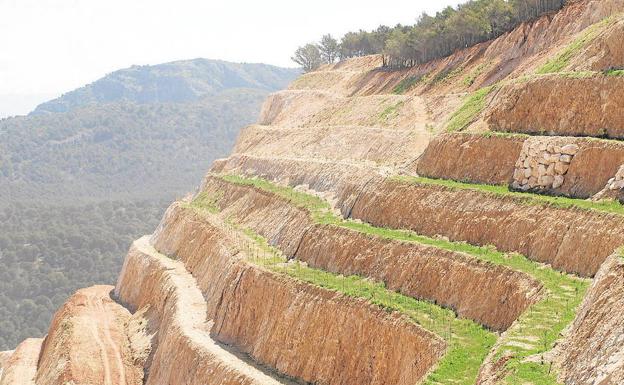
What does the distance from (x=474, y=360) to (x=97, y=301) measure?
139 feet

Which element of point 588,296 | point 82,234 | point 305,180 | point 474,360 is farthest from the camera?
point 82,234

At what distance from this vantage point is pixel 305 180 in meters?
60.5

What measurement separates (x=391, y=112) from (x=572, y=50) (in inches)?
895

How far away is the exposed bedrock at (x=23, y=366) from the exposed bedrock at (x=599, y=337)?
42931 millimetres

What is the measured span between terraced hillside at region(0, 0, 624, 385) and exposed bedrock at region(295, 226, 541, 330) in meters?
0.08

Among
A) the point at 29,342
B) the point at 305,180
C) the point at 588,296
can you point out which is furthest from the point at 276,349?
the point at 29,342

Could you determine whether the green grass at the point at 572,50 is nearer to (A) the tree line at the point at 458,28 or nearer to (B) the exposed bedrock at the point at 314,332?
(A) the tree line at the point at 458,28

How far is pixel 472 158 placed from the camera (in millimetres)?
42656

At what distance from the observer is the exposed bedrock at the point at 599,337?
1803 cm

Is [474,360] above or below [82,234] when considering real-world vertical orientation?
above

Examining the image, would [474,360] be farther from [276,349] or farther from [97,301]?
[97,301]

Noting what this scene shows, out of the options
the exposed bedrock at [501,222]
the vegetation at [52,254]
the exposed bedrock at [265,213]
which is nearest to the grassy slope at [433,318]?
the exposed bedrock at [265,213]

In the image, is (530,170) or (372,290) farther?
(530,170)

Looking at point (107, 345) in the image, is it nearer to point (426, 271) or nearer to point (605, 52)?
point (426, 271)
